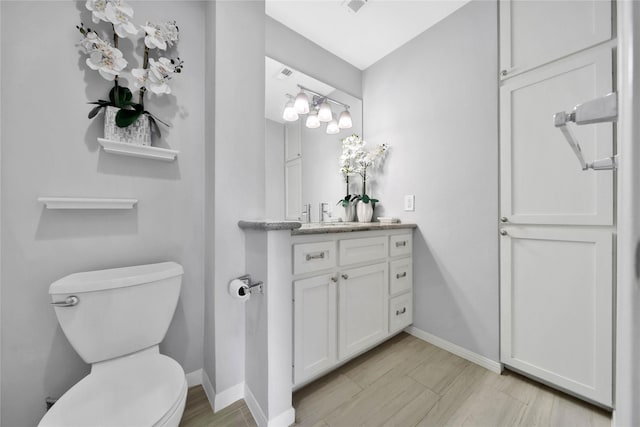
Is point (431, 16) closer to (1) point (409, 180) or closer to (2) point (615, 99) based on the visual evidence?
(1) point (409, 180)

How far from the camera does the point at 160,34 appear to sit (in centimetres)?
125

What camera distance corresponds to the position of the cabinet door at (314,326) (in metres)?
1.28

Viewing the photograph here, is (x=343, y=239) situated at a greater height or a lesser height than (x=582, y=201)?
lesser

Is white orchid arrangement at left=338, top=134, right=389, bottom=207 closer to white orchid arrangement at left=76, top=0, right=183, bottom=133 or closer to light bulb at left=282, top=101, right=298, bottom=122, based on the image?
light bulb at left=282, top=101, right=298, bottom=122

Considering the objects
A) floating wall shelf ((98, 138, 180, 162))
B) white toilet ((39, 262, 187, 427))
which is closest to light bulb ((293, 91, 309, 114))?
floating wall shelf ((98, 138, 180, 162))

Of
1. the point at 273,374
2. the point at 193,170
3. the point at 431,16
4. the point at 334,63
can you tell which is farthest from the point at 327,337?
the point at 431,16

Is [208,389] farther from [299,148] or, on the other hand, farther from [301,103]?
[301,103]

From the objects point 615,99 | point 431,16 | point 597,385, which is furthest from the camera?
point 431,16

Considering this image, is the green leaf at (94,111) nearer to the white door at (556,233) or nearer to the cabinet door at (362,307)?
the cabinet door at (362,307)

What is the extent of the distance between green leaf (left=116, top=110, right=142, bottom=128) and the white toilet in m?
0.69

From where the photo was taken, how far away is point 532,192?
1.41m

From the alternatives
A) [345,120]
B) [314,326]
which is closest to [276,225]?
[314,326]

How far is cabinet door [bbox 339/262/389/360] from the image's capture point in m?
1.49

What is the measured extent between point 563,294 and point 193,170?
2152mm
